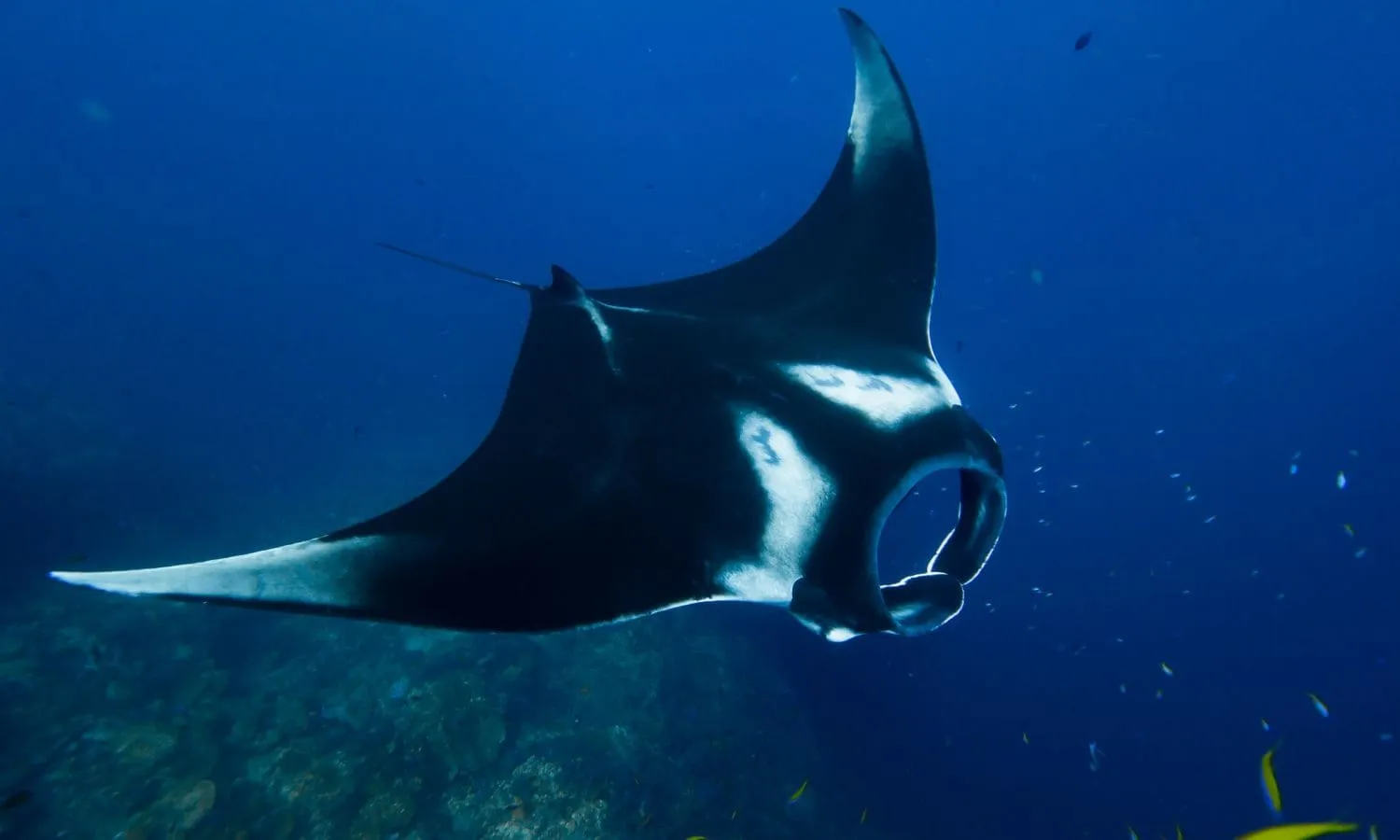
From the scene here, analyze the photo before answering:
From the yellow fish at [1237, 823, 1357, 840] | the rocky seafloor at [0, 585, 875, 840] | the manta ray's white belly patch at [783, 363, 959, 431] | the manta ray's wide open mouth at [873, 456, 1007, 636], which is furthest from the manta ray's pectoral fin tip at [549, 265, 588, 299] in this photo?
the rocky seafloor at [0, 585, 875, 840]

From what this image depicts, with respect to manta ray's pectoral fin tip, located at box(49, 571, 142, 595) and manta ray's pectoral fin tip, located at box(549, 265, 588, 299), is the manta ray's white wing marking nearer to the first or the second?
manta ray's pectoral fin tip, located at box(549, 265, 588, 299)

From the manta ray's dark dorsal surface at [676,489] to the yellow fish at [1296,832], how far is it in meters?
2.65

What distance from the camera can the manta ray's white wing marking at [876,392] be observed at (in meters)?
2.43

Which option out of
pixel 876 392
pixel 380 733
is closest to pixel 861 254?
pixel 876 392

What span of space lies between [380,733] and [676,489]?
7.24m

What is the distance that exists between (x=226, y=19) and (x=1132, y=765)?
78.5m

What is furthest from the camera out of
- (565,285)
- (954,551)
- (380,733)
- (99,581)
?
(380,733)

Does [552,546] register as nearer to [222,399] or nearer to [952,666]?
[952,666]

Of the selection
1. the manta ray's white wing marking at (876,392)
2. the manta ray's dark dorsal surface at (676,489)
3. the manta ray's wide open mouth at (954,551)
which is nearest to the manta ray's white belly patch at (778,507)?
the manta ray's dark dorsal surface at (676,489)

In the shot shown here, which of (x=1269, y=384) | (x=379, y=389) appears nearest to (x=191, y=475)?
(x=379, y=389)

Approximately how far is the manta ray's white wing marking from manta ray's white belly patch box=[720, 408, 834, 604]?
1.00ft

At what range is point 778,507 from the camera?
2084 mm

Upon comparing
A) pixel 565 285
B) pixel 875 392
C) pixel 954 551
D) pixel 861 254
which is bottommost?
→ pixel 954 551

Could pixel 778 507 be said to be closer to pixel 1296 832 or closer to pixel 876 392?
pixel 876 392
